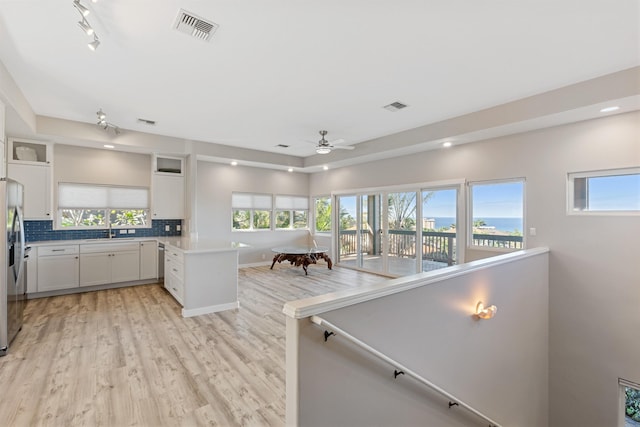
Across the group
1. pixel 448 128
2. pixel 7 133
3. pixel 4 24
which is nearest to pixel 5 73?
pixel 4 24

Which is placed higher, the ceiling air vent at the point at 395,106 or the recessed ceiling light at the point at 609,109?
the ceiling air vent at the point at 395,106

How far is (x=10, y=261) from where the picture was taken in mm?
3123

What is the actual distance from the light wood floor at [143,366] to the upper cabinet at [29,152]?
95.8 inches

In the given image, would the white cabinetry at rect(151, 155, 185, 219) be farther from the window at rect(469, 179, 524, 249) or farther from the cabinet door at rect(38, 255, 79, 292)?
the window at rect(469, 179, 524, 249)

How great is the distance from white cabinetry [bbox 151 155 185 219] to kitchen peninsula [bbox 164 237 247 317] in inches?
77.7

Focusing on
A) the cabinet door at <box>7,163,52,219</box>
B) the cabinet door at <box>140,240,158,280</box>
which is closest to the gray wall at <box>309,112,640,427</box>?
the cabinet door at <box>140,240,158,280</box>

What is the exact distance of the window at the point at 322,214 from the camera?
329 inches

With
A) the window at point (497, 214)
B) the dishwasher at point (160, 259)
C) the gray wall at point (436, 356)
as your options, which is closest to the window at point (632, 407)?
the gray wall at point (436, 356)

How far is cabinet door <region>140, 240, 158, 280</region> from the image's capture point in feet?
18.7

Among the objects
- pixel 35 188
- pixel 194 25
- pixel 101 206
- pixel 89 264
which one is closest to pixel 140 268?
pixel 89 264

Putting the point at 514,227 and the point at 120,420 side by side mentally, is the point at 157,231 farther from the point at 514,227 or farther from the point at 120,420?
the point at 514,227

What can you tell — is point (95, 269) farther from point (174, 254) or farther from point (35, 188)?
point (174, 254)

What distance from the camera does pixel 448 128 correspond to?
4789 millimetres

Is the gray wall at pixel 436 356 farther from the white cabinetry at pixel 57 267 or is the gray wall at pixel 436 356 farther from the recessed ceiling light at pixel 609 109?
the white cabinetry at pixel 57 267
